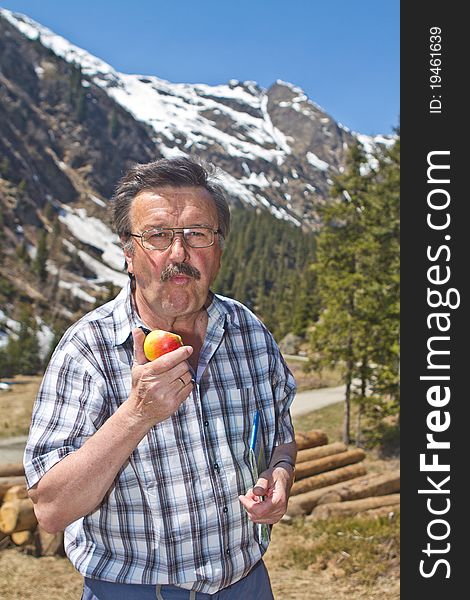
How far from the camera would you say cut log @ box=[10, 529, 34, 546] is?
26.9 ft

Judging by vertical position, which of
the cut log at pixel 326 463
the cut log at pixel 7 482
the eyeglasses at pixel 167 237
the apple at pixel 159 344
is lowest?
the cut log at pixel 326 463

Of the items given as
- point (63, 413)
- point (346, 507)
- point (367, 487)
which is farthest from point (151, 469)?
point (367, 487)

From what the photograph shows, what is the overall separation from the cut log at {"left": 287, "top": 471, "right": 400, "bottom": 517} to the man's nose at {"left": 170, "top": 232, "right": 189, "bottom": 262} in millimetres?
8800

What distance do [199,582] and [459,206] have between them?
2461 mm

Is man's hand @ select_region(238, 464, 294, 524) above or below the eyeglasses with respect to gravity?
below

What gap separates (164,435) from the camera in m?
2.43

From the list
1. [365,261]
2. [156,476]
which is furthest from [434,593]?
[365,261]

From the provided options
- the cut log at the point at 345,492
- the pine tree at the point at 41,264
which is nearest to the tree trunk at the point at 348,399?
the cut log at the point at 345,492

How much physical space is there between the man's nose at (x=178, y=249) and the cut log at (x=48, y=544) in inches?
270

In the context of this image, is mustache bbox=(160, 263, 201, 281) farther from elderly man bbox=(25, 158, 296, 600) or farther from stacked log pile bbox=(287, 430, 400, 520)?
stacked log pile bbox=(287, 430, 400, 520)

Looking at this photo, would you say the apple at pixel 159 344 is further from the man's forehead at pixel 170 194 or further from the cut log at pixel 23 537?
the cut log at pixel 23 537

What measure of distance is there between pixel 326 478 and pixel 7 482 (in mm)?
6136

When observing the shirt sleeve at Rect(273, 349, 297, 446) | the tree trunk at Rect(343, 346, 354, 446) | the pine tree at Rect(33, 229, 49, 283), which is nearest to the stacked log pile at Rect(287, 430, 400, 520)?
the tree trunk at Rect(343, 346, 354, 446)

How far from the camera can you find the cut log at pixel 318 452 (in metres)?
12.9
